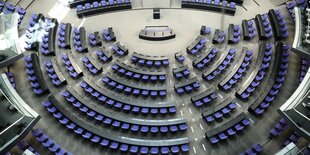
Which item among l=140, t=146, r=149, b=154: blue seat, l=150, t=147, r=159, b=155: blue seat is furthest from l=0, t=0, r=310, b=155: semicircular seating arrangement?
l=140, t=146, r=149, b=154: blue seat

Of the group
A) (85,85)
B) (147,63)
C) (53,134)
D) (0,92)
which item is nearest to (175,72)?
(147,63)

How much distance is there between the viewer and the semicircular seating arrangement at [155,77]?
22859mm

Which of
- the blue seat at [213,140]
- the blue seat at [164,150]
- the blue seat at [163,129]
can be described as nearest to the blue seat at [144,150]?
the blue seat at [164,150]

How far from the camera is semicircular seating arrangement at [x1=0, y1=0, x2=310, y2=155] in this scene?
22859 millimetres

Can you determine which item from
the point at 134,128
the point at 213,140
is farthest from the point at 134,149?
the point at 213,140

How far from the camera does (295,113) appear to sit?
1914 centimetres

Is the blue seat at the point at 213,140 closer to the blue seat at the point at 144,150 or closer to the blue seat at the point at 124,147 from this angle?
the blue seat at the point at 144,150

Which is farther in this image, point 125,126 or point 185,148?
point 125,126

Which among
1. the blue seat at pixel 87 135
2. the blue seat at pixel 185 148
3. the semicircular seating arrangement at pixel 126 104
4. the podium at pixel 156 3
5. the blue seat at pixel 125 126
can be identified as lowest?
the blue seat at pixel 185 148

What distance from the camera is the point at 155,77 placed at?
86.5ft

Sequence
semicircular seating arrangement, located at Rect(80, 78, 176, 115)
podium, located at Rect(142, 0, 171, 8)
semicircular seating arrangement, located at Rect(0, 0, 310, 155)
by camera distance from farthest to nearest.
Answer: podium, located at Rect(142, 0, 171, 8) < semicircular seating arrangement, located at Rect(80, 78, 176, 115) < semicircular seating arrangement, located at Rect(0, 0, 310, 155)

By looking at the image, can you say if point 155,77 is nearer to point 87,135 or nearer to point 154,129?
point 154,129

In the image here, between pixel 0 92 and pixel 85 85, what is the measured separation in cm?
624

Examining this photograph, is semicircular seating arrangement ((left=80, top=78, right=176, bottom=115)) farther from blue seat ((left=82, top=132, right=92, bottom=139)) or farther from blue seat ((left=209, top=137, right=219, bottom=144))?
blue seat ((left=209, top=137, right=219, bottom=144))
